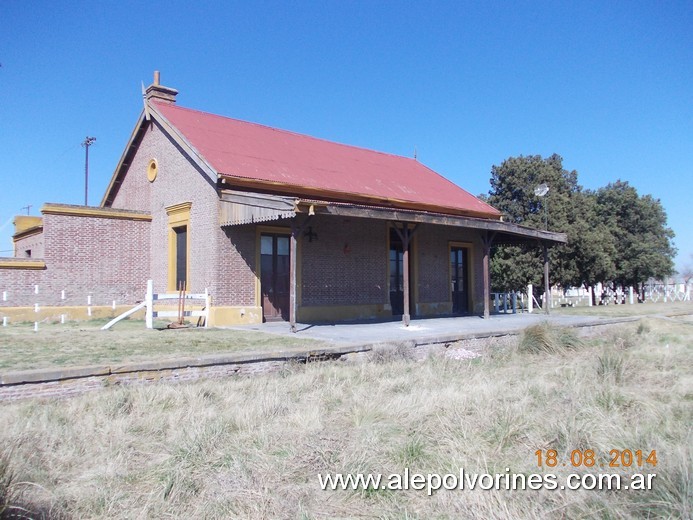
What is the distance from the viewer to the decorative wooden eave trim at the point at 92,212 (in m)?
16.0

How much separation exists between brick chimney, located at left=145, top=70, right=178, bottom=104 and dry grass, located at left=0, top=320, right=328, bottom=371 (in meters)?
8.61

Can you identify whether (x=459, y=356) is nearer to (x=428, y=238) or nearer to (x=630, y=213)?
(x=428, y=238)

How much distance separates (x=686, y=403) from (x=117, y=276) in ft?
50.5

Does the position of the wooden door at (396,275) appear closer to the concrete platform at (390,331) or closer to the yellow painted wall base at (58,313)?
the concrete platform at (390,331)

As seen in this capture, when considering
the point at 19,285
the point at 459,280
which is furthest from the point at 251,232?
the point at 459,280

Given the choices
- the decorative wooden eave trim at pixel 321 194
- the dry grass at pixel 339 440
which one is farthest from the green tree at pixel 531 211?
the dry grass at pixel 339 440

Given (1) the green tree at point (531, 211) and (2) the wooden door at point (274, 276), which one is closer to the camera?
(2) the wooden door at point (274, 276)

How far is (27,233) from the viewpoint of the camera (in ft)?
64.8

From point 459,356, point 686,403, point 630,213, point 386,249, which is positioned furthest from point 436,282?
point 630,213

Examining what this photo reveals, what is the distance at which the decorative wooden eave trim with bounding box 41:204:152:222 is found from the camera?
52.5 feet

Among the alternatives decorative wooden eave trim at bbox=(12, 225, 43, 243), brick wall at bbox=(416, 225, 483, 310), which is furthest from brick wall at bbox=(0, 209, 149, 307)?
brick wall at bbox=(416, 225, 483, 310)

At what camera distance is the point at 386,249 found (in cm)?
1788

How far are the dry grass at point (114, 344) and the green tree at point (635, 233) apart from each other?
2794 cm

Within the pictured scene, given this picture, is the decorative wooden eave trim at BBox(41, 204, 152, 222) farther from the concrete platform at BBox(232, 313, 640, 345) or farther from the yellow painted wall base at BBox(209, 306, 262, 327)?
the concrete platform at BBox(232, 313, 640, 345)
